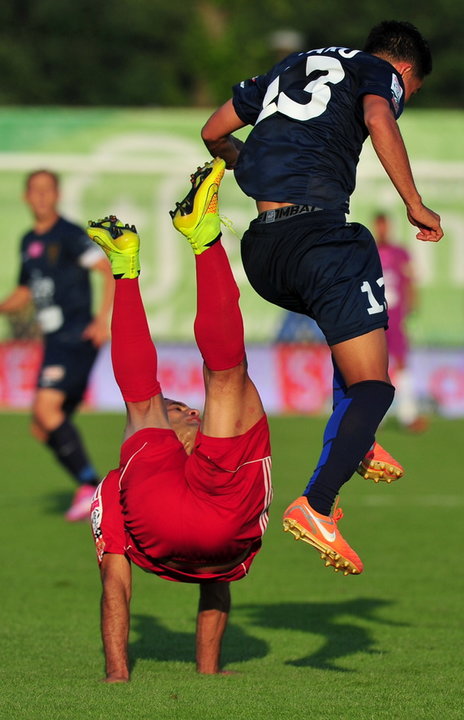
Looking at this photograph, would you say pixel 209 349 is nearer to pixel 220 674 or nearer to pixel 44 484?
pixel 220 674

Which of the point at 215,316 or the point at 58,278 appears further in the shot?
the point at 58,278

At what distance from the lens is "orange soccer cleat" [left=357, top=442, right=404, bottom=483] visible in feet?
20.3

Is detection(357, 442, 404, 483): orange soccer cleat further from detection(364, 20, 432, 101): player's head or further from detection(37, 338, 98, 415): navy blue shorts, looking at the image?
detection(37, 338, 98, 415): navy blue shorts

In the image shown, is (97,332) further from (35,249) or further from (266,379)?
(266,379)

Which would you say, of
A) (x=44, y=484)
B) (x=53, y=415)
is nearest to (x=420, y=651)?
(x=53, y=415)

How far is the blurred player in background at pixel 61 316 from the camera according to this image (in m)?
11.3

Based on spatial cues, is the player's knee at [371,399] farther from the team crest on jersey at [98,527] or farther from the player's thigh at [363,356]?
the team crest on jersey at [98,527]

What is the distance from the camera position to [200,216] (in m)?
5.78

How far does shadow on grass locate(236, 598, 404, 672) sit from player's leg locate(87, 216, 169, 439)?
55.1 inches

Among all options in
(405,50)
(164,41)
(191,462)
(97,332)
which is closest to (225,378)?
(191,462)

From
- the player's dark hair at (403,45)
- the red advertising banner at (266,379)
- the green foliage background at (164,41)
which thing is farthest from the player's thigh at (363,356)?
the green foliage background at (164,41)

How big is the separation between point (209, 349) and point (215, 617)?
4.19 feet

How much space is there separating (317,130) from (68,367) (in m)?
5.81

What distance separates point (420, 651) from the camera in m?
6.87
